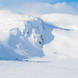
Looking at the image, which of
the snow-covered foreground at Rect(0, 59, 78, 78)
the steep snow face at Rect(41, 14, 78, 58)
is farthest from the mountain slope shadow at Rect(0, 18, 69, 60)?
the snow-covered foreground at Rect(0, 59, 78, 78)

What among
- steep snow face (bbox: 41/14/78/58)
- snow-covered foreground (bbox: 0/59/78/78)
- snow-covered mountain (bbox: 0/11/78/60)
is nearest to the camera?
snow-covered foreground (bbox: 0/59/78/78)

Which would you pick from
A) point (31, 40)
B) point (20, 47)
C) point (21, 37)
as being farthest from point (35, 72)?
point (31, 40)

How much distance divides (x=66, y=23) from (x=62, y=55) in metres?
61.6

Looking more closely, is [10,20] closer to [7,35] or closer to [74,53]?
[7,35]

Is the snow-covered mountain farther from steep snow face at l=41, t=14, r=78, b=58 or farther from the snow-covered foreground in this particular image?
the snow-covered foreground

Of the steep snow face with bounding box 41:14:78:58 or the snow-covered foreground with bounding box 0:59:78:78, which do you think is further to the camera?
the steep snow face with bounding box 41:14:78:58

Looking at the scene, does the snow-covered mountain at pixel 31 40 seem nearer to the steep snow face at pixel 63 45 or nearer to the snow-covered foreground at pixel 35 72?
the steep snow face at pixel 63 45

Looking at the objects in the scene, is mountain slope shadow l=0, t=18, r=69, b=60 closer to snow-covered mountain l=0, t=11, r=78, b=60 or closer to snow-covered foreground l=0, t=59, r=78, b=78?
snow-covered mountain l=0, t=11, r=78, b=60

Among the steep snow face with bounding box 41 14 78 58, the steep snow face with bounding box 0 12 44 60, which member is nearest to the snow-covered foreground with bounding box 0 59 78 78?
the steep snow face with bounding box 0 12 44 60

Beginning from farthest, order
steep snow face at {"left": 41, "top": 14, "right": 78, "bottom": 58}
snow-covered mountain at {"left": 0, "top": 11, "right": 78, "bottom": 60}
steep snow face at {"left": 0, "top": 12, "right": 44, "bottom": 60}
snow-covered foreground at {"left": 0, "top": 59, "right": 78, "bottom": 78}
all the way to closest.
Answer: steep snow face at {"left": 41, "top": 14, "right": 78, "bottom": 58}, snow-covered mountain at {"left": 0, "top": 11, "right": 78, "bottom": 60}, steep snow face at {"left": 0, "top": 12, "right": 44, "bottom": 60}, snow-covered foreground at {"left": 0, "top": 59, "right": 78, "bottom": 78}

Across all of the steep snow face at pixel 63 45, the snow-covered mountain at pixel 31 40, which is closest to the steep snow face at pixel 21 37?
the snow-covered mountain at pixel 31 40

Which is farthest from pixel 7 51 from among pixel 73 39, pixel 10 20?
pixel 73 39

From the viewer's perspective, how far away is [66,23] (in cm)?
13888

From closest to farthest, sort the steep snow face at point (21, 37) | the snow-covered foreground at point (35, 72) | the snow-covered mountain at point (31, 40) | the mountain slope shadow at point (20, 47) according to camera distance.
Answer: the snow-covered foreground at point (35, 72)
the mountain slope shadow at point (20, 47)
the steep snow face at point (21, 37)
the snow-covered mountain at point (31, 40)
